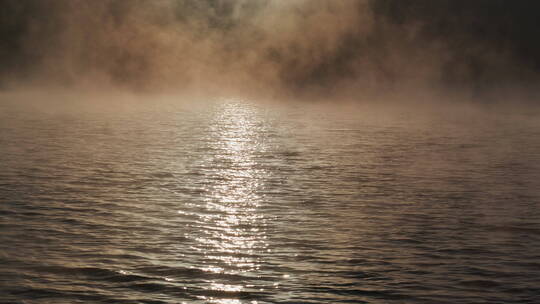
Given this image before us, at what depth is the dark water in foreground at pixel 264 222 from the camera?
7.66 m

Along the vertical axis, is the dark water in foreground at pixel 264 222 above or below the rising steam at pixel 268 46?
below

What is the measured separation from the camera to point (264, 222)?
1054 centimetres

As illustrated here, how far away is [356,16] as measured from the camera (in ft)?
193

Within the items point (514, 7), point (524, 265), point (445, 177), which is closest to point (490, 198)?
point (445, 177)

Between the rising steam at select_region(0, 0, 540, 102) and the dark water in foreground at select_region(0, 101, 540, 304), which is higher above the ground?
the rising steam at select_region(0, 0, 540, 102)

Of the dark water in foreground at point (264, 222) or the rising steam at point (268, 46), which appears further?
the rising steam at point (268, 46)

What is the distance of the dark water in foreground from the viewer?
7.66 m

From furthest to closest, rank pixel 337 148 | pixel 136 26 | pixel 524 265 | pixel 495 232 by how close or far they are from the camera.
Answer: pixel 136 26
pixel 337 148
pixel 495 232
pixel 524 265

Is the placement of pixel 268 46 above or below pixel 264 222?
above

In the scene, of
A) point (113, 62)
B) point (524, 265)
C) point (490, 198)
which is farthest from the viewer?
point (113, 62)

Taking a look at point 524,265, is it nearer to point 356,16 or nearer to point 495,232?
point 495,232

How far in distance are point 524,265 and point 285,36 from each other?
5127cm

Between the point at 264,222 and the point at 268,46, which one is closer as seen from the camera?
the point at 264,222

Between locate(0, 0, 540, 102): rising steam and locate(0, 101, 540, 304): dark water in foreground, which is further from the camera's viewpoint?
locate(0, 0, 540, 102): rising steam
